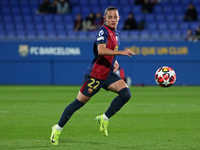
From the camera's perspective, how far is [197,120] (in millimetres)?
8984

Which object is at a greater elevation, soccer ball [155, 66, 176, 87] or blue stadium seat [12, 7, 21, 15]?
soccer ball [155, 66, 176, 87]

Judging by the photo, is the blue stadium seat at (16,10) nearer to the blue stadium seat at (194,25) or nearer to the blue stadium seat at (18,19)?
the blue stadium seat at (18,19)

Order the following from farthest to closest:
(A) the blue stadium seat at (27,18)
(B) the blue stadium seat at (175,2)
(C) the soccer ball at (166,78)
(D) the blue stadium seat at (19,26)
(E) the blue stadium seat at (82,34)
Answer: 1. (A) the blue stadium seat at (27,18)
2. (D) the blue stadium seat at (19,26)
3. (B) the blue stadium seat at (175,2)
4. (E) the blue stadium seat at (82,34)
5. (C) the soccer ball at (166,78)

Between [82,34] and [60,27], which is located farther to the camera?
[60,27]

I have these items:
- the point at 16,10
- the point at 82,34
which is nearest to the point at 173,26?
the point at 82,34

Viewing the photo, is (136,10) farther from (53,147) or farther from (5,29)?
(53,147)

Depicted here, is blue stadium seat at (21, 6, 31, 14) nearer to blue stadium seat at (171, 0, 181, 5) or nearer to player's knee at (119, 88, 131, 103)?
blue stadium seat at (171, 0, 181, 5)

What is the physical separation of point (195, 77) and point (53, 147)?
18.1m

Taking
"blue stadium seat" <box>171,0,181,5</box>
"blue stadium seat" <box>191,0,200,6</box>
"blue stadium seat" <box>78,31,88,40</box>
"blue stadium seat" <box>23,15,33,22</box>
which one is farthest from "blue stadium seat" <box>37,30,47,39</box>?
"blue stadium seat" <box>191,0,200,6</box>

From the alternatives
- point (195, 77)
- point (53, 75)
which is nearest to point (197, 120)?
point (195, 77)

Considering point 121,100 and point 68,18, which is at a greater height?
point 121,100

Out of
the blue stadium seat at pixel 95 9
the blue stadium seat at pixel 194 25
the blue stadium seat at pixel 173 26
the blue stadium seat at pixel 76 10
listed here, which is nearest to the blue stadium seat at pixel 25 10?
the blue stadium seat at pixel 76 10

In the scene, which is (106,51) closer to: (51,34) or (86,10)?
(51,34)

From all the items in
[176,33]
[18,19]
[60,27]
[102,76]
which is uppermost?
[102,76]
